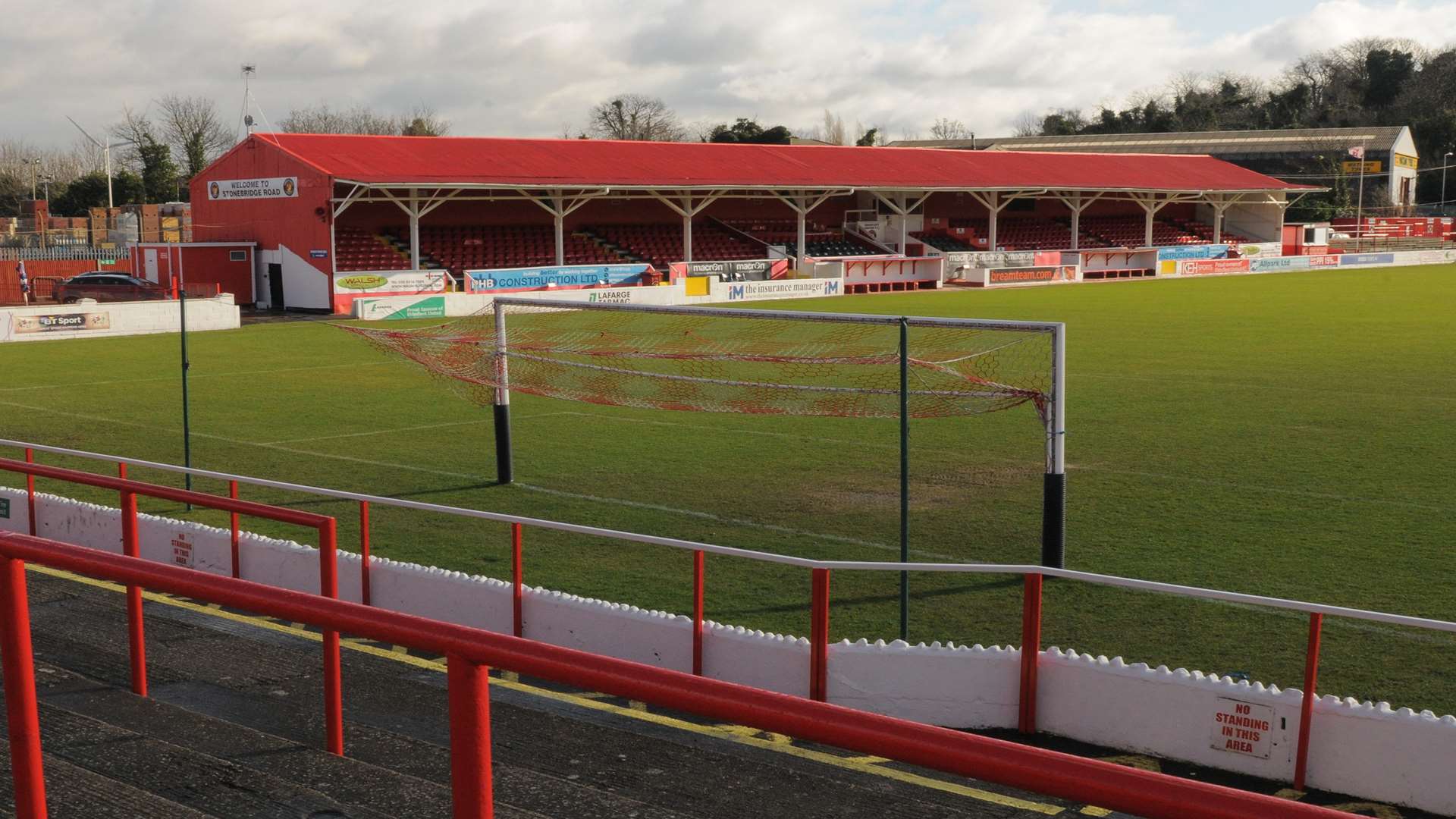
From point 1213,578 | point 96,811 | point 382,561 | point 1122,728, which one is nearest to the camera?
point 96,811

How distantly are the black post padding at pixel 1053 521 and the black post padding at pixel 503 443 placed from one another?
20.0 feet

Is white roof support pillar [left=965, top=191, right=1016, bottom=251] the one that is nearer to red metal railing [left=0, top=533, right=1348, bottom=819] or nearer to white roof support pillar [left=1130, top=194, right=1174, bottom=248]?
white roof support pillar [left=1130, top=194, right=1174, bottom=248]

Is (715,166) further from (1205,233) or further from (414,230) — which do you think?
(1205,233)

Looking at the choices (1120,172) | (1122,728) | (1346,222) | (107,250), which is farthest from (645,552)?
(1346,222)

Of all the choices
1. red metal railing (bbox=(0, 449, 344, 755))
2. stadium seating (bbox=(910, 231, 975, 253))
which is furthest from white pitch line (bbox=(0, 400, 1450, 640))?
stadium seating (bbox=(910, 231, 975, 253))

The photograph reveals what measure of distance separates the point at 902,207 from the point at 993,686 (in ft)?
159

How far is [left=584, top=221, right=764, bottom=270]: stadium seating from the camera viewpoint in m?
49.6

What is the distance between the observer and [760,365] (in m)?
24.3

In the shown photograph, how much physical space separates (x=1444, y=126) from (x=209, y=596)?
119 meters

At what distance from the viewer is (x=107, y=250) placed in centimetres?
5297

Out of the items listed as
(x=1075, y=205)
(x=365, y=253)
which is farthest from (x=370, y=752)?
(x=1075, y=205)

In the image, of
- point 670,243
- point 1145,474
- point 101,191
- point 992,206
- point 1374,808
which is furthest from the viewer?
point 101,191

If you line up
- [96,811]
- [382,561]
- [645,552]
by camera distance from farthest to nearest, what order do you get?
[645,552], [382,561], [96,811]

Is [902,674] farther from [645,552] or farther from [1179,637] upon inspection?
[645,552]
